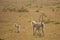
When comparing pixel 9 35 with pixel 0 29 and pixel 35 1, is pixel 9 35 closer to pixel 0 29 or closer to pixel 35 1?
pixel 0 29

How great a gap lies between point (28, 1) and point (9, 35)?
655mm

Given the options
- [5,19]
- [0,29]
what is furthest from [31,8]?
[0,29]

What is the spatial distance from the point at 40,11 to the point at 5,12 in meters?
0.59

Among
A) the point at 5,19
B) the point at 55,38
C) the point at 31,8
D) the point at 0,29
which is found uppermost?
the point at 31,8

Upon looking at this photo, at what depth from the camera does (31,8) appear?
250 cm

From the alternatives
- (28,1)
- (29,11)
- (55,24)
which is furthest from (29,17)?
(55,24)

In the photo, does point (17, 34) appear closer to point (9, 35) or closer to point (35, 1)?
point (9, 35)

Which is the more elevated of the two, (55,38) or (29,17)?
(29,17)

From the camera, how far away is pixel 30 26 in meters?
2.47

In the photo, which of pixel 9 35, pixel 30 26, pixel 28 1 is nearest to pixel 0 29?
pixel 9 35

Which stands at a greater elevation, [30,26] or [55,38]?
[30,26]

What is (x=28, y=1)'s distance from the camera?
2.51 metres

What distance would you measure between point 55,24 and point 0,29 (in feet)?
3.03

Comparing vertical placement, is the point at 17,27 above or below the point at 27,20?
below
